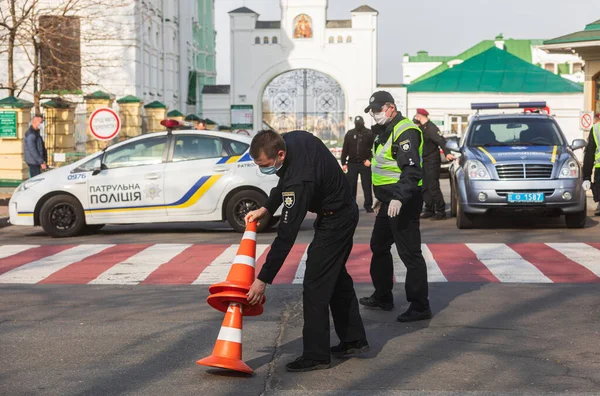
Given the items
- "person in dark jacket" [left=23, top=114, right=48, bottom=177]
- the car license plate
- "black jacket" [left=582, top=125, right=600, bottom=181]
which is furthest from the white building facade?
the car license plate

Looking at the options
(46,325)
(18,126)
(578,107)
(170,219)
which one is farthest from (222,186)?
(578,107)

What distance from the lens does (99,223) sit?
16.0 metres

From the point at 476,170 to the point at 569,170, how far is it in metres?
1.39

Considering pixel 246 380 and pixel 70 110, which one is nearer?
pixel 246 380

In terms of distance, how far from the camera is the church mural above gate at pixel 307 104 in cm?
5759

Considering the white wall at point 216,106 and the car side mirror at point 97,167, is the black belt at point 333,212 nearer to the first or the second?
the car side mirror at point 97,167

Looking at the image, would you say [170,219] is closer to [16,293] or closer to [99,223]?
[99,223]

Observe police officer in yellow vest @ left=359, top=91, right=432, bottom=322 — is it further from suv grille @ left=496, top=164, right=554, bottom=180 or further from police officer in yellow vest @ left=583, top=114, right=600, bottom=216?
police officer in yellow vest @ left=583, top=114, right=600, bottom=216

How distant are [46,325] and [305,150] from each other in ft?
9.96

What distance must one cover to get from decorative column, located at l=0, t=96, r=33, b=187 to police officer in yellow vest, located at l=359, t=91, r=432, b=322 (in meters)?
20.2

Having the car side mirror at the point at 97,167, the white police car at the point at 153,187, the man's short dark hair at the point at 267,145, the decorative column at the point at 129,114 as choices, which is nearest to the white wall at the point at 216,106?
the decorative column at the point at 129,114

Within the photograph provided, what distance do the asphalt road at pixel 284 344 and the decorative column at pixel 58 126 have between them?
67.5 ft

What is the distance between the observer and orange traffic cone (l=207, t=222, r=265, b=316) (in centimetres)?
658

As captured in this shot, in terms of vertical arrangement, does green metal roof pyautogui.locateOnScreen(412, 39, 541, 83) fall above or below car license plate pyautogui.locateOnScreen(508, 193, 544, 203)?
above
